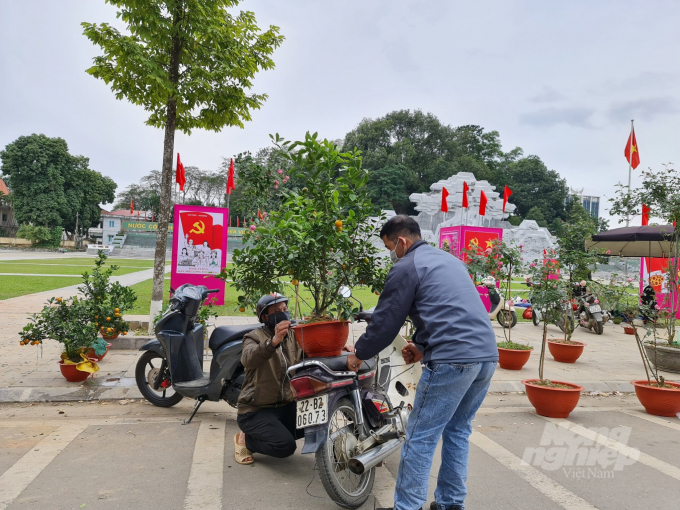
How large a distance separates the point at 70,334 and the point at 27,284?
41.9 feet

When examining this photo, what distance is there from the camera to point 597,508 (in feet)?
10.3

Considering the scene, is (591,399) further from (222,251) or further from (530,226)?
(530,226)

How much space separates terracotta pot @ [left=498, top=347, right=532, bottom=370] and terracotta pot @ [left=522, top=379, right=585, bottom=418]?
2113 mm

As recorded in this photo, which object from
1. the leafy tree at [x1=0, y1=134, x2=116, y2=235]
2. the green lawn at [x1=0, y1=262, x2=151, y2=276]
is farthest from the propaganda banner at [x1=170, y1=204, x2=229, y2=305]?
the leafy tree at [x1=0, y1=134, x2=116, y2=235]

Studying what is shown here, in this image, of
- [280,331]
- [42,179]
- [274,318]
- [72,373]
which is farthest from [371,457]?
[42,179]

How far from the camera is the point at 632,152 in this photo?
20844 millimetres

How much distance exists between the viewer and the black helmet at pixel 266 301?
12.3 ft

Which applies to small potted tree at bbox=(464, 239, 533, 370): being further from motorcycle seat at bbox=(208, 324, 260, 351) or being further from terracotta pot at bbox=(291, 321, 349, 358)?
terracotta pot at bbox=(291, 321, 349, 358)

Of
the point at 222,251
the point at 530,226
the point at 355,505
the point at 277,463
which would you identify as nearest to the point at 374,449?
the point at 355,505

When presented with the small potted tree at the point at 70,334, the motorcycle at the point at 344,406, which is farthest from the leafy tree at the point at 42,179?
the motorcycle at the point at 344,406

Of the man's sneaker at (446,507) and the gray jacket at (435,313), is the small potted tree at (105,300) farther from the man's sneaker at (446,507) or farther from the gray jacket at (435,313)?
the man's sneaker at (446,507)

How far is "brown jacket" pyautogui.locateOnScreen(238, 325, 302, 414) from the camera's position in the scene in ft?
12.1

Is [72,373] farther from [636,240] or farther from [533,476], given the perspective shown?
[636,240]

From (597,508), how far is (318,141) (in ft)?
9.99
